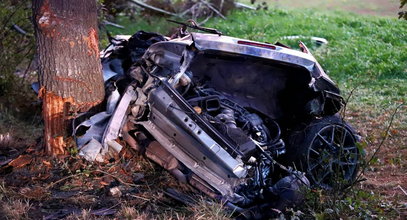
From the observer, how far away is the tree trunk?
5.55 meters

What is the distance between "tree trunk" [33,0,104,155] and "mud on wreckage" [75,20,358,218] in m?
0.25

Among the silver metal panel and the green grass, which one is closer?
the silver metal panel

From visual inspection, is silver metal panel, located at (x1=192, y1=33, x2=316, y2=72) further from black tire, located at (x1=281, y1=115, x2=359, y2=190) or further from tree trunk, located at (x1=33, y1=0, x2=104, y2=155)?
tree trunk, located at (x1=33, y1=0, x2=104, y2=155)

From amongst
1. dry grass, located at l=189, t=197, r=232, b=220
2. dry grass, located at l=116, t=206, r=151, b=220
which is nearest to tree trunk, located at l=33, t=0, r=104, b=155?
dry grass, located at l=116, t=206, r=151, b=220

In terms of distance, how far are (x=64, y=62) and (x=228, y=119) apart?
1758 mm

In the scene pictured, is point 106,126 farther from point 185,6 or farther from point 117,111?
point 185,6

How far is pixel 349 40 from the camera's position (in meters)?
14.9

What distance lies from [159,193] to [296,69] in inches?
80.2

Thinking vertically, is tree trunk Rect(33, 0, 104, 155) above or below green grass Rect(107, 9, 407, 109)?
above

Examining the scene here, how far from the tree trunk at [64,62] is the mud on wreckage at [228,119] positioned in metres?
0.25

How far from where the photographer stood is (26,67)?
10156 millimetres

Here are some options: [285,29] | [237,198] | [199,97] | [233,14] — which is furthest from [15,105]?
[233,14]

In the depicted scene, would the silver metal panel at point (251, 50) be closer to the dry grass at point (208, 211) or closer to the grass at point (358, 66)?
the grass at point (358, 66)

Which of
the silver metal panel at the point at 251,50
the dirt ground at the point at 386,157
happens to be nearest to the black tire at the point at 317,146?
the dirt ground at the point at 386,157
